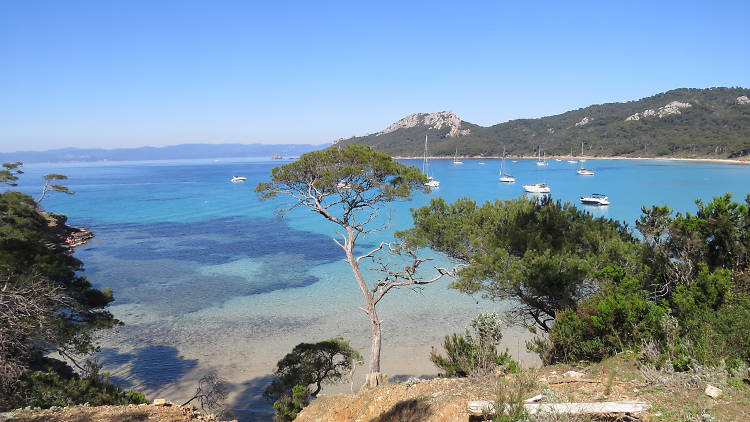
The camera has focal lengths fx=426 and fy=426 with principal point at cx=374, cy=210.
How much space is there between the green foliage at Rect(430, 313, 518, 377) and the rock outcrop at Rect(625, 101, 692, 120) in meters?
166

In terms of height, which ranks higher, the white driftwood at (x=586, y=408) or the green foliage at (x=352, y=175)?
the green foliage at (x=352, y=175)

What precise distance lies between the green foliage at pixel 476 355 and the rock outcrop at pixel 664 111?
544 ft

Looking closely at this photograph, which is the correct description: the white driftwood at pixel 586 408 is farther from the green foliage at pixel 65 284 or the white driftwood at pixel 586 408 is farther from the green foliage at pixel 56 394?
the green foliage at pixel 65 284

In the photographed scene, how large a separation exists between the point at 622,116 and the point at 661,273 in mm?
176539

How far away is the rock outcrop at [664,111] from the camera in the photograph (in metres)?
143

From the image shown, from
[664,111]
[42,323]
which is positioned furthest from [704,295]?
[664,111]

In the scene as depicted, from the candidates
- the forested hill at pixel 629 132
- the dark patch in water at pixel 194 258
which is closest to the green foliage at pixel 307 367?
the dark patch in water at pixel 194 258

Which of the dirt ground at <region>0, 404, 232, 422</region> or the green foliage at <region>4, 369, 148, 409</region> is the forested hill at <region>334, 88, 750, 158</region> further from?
the green foliage at <region>4, 369, 148, 409</region>

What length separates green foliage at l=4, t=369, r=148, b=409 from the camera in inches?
266

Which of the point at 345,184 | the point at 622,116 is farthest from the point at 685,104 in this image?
the point at 345,184

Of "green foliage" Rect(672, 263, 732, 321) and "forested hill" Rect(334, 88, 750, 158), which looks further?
"forested hill" Rect(334, 88, 750, 158)

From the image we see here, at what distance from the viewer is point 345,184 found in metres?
11.4

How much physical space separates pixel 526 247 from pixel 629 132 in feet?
503

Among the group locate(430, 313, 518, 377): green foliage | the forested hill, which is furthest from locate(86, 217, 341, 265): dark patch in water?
the forested hill
